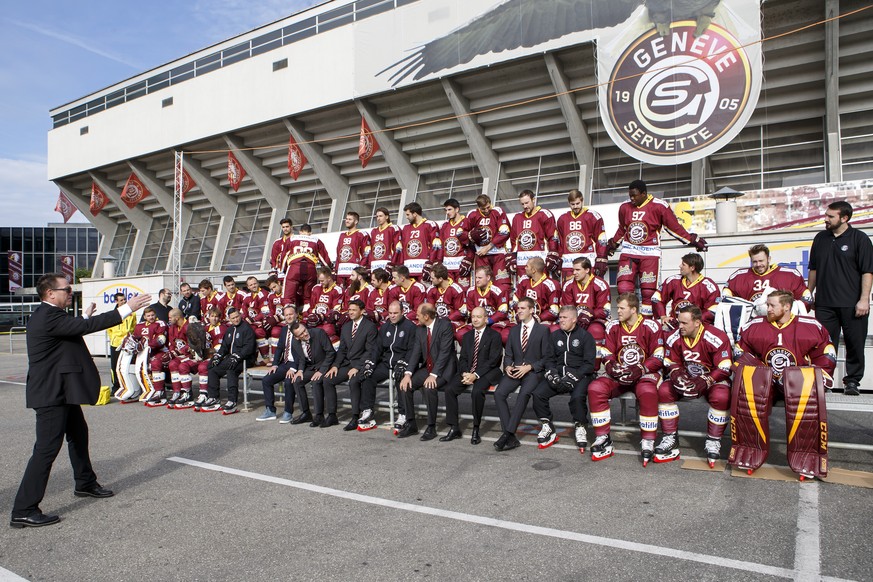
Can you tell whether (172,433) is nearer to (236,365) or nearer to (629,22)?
(236,365)

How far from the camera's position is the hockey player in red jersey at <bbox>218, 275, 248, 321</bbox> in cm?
1140

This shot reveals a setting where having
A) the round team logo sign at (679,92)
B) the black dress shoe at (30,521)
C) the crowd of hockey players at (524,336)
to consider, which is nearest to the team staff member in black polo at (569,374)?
the crowd of hockey players at (524,336)

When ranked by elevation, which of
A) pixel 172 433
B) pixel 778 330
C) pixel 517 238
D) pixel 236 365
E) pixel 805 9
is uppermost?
pixel 805 9

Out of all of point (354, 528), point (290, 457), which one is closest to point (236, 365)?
point (290, 457)

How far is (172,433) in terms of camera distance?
7.80 meters

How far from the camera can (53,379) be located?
4660 mm

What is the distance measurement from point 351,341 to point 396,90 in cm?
1248

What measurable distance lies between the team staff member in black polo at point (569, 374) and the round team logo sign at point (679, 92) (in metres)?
8.53

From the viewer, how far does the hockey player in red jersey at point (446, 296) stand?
8.27 metres

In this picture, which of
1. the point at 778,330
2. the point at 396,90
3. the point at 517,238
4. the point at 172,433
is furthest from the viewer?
the point at 396,90

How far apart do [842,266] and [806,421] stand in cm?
213

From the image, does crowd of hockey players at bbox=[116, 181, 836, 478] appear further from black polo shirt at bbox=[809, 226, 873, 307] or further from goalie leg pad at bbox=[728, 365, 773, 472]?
black polo shirt at bbox=[809, 226, 873, 307]

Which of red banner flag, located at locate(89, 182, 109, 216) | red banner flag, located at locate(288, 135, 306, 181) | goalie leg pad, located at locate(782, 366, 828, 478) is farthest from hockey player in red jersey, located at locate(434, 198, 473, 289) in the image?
red banner flag, located at locate(89, 182, 109, 216)

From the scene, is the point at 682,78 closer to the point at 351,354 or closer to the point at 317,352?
the point at 351,354
